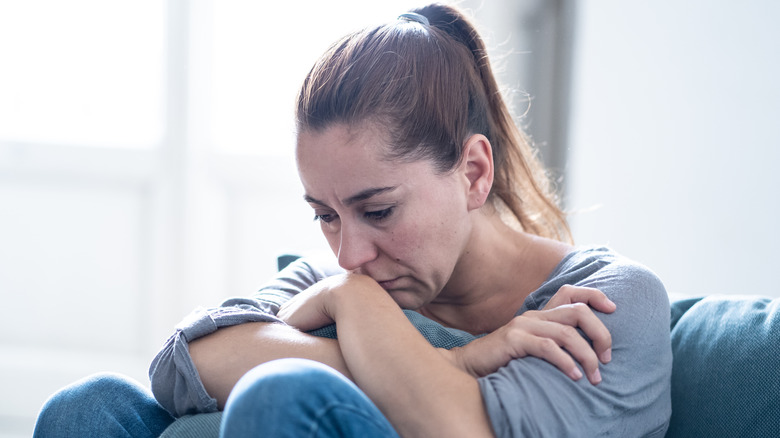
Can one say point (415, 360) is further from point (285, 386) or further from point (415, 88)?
point (415, 88)

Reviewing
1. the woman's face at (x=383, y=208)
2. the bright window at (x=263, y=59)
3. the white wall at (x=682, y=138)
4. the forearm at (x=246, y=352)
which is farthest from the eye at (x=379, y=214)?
the bright window at (x=263, y=59)

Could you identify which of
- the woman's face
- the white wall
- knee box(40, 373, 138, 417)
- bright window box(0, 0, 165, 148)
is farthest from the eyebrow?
bright window box(0, 0, 165, 148)

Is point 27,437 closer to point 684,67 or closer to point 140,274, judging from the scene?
point 140,274

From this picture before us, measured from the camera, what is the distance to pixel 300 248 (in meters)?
3.00

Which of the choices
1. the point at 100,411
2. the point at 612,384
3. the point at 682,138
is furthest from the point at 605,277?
the point at 682,138

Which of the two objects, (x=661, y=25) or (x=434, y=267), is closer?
(x=434, y=267)

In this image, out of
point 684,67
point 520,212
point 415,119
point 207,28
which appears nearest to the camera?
point 415,119

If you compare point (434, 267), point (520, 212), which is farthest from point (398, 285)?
point (520, 212)

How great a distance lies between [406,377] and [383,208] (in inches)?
11.8

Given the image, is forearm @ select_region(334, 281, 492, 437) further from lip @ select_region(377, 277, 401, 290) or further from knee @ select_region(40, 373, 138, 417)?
knee @ select_region(40, 373, 138, 417)

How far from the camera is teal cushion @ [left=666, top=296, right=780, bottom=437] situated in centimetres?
114

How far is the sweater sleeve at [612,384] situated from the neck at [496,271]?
0.18m

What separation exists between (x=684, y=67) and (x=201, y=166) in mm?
1838

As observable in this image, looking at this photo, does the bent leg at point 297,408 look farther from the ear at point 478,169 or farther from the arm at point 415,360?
the ear at point 478,169
